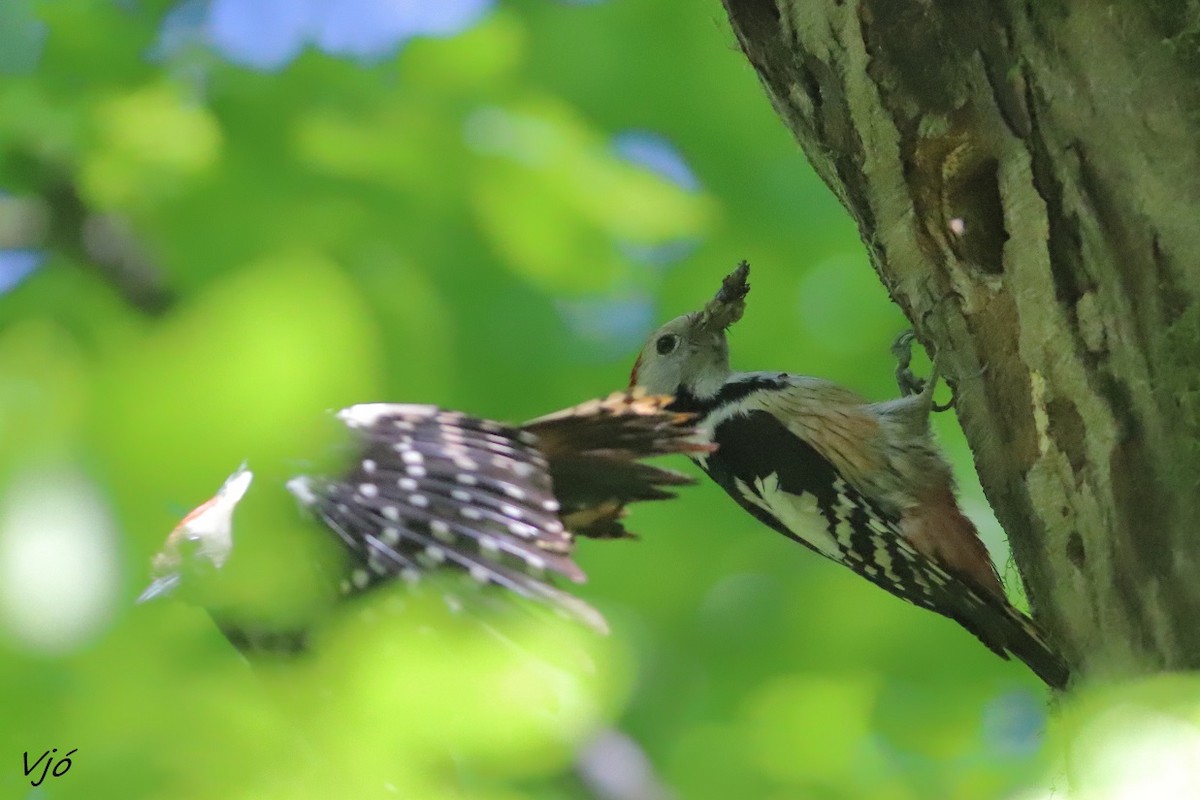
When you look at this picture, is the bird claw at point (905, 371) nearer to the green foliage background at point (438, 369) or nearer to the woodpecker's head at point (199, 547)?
the green foliage background at point (438, 369)

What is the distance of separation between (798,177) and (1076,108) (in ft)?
3.89

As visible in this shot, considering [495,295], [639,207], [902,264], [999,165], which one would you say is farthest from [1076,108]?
[495,295]

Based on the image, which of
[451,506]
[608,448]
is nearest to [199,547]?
[451,506]

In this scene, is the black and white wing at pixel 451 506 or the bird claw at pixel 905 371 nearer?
the black and white wing at pixel 451 506

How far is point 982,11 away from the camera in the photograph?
1.86m

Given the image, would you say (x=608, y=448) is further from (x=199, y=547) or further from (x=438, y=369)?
(x=199, y=547)

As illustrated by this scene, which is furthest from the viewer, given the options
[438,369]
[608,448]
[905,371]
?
[905,371]

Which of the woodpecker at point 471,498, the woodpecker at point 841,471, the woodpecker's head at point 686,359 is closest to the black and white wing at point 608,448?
the woodpecker at point 471,498

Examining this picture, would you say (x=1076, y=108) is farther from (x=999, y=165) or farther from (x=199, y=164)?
(x=199, y=164)

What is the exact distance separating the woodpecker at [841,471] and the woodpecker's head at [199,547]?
152cm

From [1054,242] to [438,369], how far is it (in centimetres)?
96

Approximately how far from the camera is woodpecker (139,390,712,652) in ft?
4.57

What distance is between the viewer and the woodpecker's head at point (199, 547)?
1.20 meters

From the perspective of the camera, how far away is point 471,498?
5.53 ft
